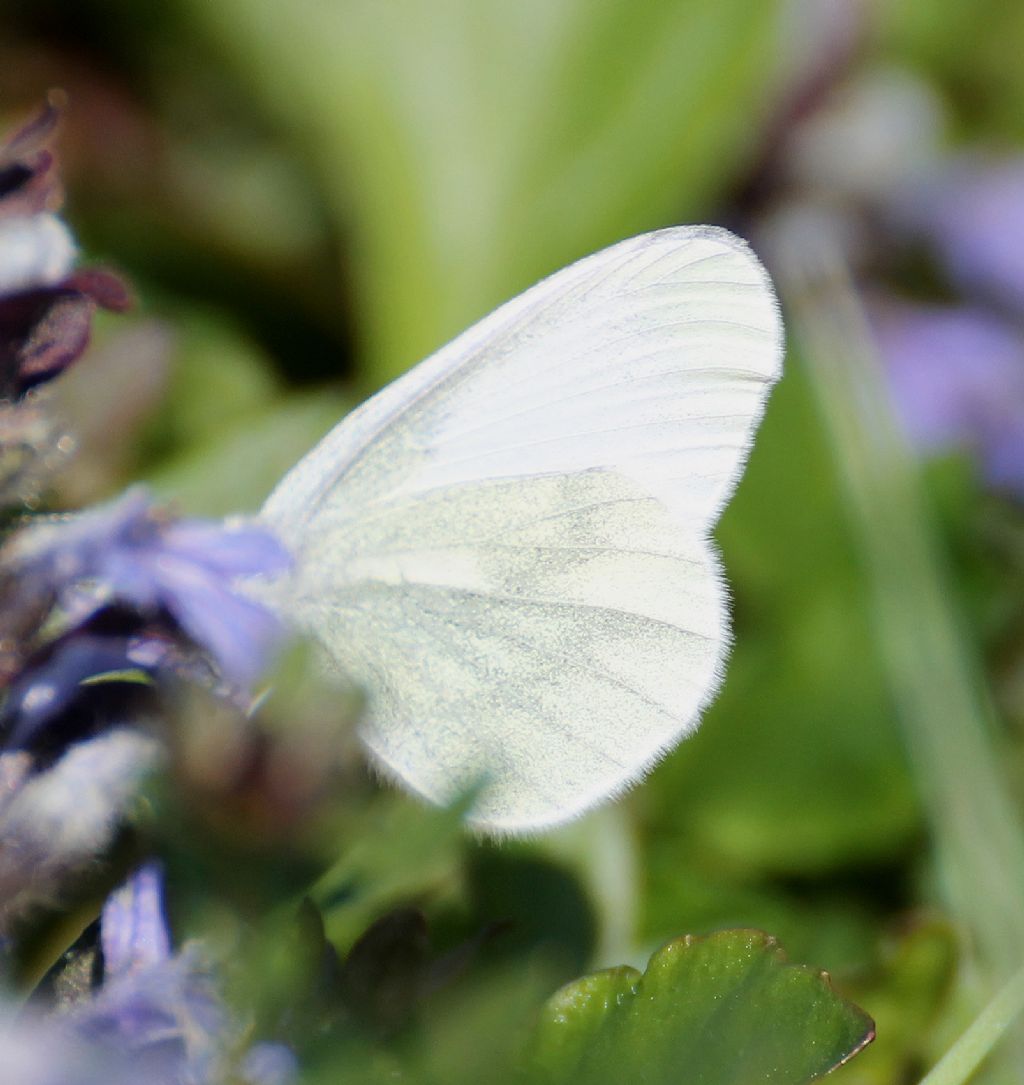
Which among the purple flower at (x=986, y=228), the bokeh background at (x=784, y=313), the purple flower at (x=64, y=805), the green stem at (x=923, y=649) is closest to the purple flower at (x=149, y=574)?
the purple flower at (x=64, y=805)

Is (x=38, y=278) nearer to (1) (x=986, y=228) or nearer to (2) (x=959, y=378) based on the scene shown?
(2) (x=959, y=378)

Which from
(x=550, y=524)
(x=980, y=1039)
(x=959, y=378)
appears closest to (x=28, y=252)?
(x=550, y=524)

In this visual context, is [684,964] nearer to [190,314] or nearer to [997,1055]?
[997,1055]

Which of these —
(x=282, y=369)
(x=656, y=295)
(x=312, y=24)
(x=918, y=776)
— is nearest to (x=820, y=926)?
(x=918, y=776)

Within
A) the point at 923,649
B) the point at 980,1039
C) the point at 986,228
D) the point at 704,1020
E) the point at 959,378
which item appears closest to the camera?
the point at 704,1020

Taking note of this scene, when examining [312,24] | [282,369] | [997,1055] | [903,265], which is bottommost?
[903,265]

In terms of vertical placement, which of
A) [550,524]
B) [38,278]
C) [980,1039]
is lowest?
[980,1039]
